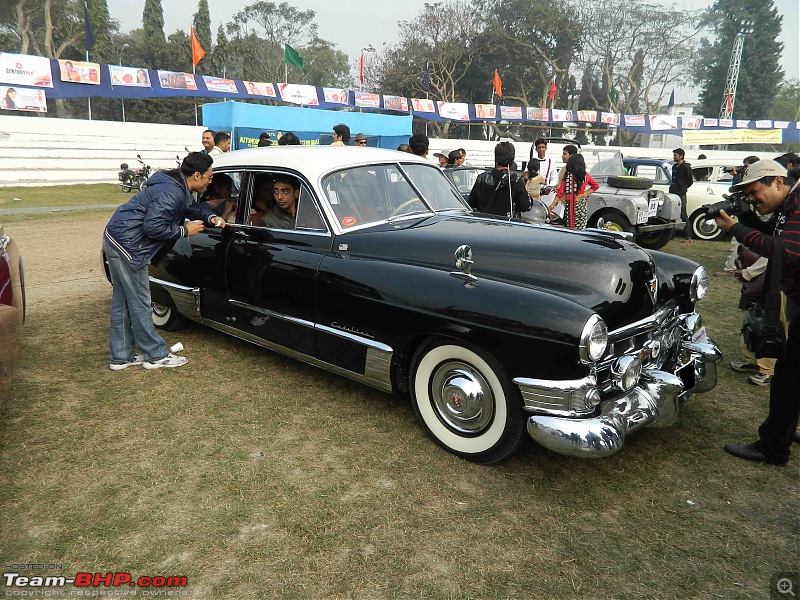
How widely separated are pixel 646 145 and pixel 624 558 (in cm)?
5679

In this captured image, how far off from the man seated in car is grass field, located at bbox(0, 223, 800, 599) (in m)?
1.26

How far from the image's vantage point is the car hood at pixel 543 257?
3.16 metres

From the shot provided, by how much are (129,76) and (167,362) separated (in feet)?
78.7

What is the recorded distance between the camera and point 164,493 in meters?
2.92

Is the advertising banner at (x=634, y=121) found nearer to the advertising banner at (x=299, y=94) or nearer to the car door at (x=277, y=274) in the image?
the advertising banner at (x=299, y=94)

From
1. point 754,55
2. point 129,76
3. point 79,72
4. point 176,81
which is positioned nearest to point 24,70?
point 79,72

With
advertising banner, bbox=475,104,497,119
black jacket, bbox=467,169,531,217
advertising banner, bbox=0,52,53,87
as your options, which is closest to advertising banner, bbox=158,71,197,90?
advertising banner, bbox=0,52,53,87

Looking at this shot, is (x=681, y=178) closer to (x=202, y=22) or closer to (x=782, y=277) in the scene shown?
(x=782, y=277)

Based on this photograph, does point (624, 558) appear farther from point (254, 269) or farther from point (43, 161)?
point (43, 161)

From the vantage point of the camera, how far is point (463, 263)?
3287 mm

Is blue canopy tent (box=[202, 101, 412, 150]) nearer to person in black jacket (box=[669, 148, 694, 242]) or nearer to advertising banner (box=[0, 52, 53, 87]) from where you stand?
advertising banner (box=[0, 52, 53, 87])

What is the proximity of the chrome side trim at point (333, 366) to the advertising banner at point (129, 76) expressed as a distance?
77.1 ft

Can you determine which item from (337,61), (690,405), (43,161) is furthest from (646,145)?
(690,405)

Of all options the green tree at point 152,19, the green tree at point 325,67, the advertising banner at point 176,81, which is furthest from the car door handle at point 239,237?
the green tree at point 325,67
